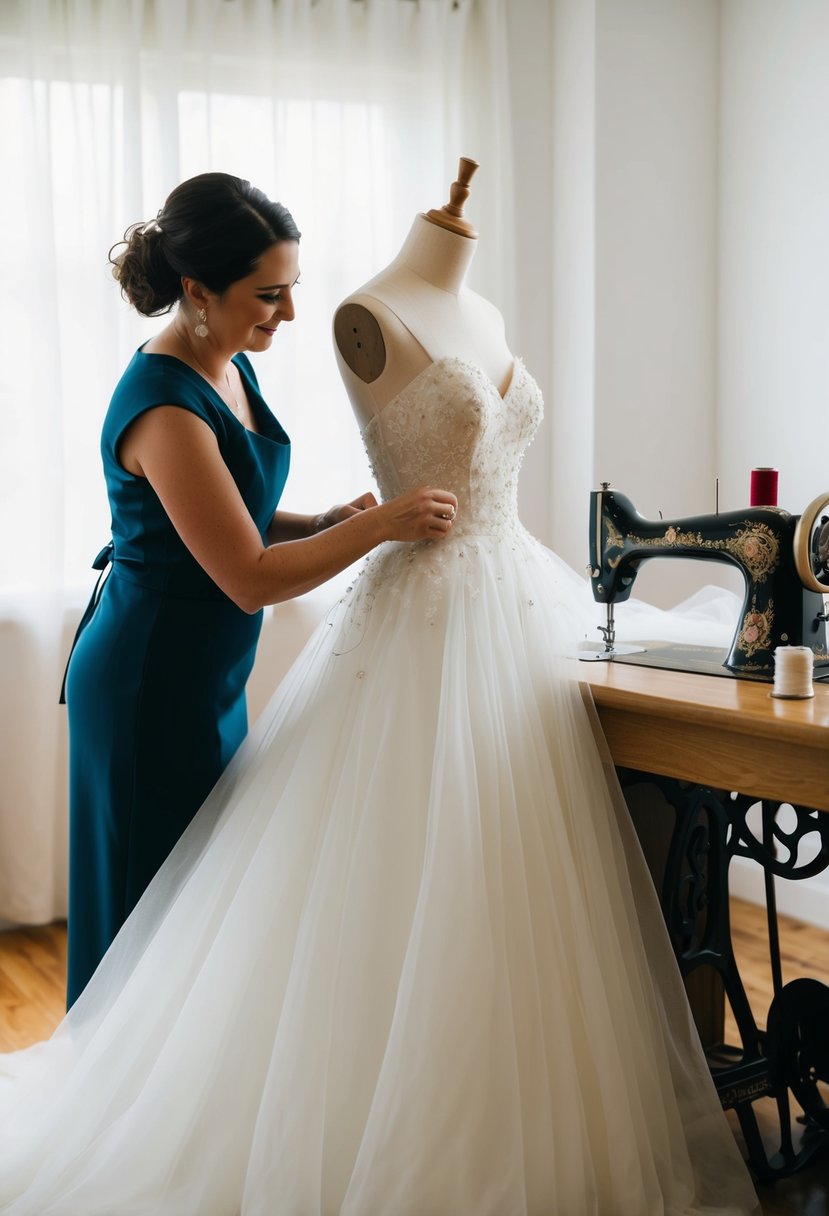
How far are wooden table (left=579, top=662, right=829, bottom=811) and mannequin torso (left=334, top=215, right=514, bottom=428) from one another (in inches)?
23.4

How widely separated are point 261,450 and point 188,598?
28 centimetres

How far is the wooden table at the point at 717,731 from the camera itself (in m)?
1.64

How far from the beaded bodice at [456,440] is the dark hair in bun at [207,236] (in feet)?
1.12

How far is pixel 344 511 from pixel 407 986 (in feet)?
2.95

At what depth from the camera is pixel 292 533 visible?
2268mm

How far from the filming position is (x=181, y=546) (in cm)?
192

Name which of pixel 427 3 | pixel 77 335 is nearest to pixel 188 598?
pixel 77 335

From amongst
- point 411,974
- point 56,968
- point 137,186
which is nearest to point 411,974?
point 411,974

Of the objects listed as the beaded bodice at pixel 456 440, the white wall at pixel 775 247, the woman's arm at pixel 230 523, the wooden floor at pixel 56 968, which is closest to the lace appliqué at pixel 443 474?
the beaded bodice at pixel 456 440

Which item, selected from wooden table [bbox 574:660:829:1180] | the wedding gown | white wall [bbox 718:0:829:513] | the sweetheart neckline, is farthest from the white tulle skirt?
white wall [bbox 718:0:829:513]

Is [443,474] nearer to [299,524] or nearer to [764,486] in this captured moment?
[299,524]

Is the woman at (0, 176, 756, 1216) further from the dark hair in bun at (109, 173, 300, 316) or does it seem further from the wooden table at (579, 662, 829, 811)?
the dark hair in bun at (109, 173, 300, 316)

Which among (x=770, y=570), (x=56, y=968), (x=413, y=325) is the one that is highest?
(x=413, y=325)

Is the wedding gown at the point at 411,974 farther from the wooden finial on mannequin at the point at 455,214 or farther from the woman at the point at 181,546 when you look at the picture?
the wooden finial on mannequin at the point at 455,214
